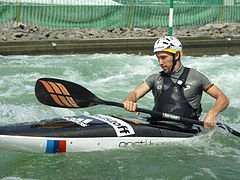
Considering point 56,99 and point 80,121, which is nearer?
point 80,121

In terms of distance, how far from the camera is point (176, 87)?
6023 mm

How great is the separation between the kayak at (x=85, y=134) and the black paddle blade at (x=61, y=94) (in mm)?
257

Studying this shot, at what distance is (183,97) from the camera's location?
5996 mm

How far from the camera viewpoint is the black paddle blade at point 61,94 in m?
6.15

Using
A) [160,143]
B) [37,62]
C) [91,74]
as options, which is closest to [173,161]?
[160,143]

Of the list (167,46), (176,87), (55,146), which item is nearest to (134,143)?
(176,87)

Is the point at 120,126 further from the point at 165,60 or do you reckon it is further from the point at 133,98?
the point at 165,60

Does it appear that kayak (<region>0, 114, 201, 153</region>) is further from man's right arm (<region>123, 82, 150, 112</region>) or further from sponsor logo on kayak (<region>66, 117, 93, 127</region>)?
man's right arm (<region>123, 82, 150, 112</region>)

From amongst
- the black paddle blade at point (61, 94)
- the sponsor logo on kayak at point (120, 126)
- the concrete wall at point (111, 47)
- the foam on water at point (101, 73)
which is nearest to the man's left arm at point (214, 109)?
the sponsor logo on kayak at point (120, 126)

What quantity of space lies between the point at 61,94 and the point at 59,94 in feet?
0.08

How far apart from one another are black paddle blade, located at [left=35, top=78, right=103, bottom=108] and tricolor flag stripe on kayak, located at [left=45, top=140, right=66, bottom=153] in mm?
697

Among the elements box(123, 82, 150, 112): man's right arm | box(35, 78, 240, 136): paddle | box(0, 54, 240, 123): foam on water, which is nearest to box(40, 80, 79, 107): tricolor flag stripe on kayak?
box(35, 78, 240, 136): paddle

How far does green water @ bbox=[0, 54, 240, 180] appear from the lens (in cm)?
548

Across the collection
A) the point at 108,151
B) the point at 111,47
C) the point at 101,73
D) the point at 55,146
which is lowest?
the point at 101,73
